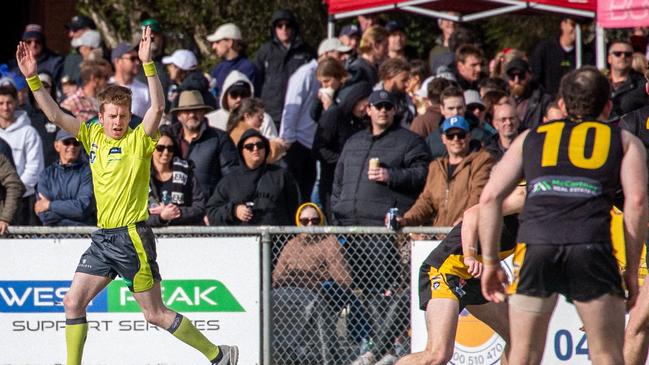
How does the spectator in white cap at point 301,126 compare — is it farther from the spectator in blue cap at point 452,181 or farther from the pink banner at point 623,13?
the pink banner at point 623,13

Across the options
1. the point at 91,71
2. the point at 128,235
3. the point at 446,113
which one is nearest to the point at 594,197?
the point at 128,235

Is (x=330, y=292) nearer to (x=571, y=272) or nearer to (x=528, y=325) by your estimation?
(x=528, y=325)

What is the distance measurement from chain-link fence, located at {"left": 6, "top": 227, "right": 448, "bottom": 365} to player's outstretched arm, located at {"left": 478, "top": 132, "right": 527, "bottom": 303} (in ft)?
10.8

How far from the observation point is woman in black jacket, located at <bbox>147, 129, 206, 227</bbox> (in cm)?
1066

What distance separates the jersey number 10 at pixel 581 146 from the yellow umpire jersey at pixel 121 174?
3.25 metres

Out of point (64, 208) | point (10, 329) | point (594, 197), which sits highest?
point (594, 197)

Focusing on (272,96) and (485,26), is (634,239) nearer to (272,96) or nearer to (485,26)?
(272,96)

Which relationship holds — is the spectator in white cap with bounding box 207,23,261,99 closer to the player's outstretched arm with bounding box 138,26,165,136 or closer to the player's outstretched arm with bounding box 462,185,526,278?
the player's outstretched arm with bounding box 138,26,165,136

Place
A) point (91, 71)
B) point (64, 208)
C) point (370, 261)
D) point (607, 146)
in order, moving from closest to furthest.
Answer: point (607, 146)
point (370, 261)
point (64, 208)
point (91, 71)

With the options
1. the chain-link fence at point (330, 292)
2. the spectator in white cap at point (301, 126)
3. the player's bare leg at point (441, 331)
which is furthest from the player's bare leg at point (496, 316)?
the spectator in white cap at point (301, 126)

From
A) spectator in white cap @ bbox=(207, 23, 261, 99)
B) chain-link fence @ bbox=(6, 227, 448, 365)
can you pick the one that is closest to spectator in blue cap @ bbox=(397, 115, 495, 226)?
chain-link fence @ bbox=(6, 227, 448, 365)

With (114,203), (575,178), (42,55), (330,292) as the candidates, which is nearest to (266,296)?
(330,292)

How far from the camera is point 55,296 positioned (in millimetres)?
10266

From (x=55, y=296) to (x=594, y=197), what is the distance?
16.9 ft
